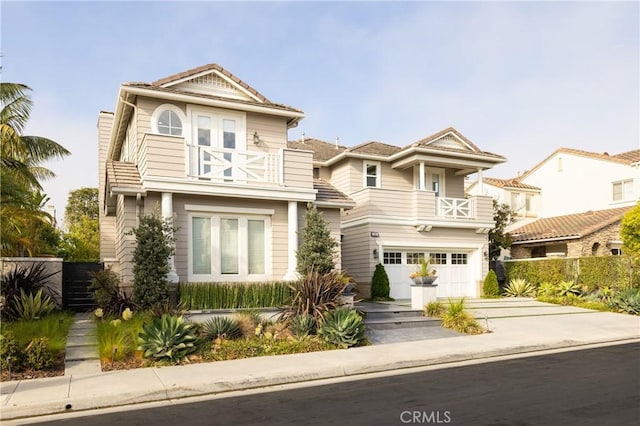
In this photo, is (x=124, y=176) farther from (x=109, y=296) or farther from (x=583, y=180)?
(x=583, y=180)

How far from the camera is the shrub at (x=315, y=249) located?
47.0ft

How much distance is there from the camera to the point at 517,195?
1391 inches

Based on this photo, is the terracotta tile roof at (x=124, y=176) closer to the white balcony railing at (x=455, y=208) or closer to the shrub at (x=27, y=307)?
the shrub at (x=27, y=307)

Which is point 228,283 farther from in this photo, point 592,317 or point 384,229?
point 592,317

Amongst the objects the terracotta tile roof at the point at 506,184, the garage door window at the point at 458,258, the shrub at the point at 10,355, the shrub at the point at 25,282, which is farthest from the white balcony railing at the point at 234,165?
the terracotta tile roof at the point at 506,184

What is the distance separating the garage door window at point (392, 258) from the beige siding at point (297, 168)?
6947 millimetres

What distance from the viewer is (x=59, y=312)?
14375mm

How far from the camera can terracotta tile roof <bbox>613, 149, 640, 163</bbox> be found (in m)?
30.1

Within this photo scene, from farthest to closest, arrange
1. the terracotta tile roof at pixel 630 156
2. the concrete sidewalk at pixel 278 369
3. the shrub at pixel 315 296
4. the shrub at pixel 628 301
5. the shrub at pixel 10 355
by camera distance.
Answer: the terracotta tile roof at pixel 630 156 < the shrub at pixel 628 301 < the shrub at pixel 315 296 < the shrub at pixel 10 355 < the concrete sidewalk at pixel 278 369

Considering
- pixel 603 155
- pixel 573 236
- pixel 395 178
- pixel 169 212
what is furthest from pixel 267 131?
pixel 603 155

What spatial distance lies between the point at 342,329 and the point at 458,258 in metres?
12.6

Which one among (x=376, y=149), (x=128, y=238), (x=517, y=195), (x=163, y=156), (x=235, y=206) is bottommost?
(x=128, y=238)

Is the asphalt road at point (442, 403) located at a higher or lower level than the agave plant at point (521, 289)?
lower

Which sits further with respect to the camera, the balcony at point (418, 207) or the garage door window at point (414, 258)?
the garage door window at point (414, 258)
